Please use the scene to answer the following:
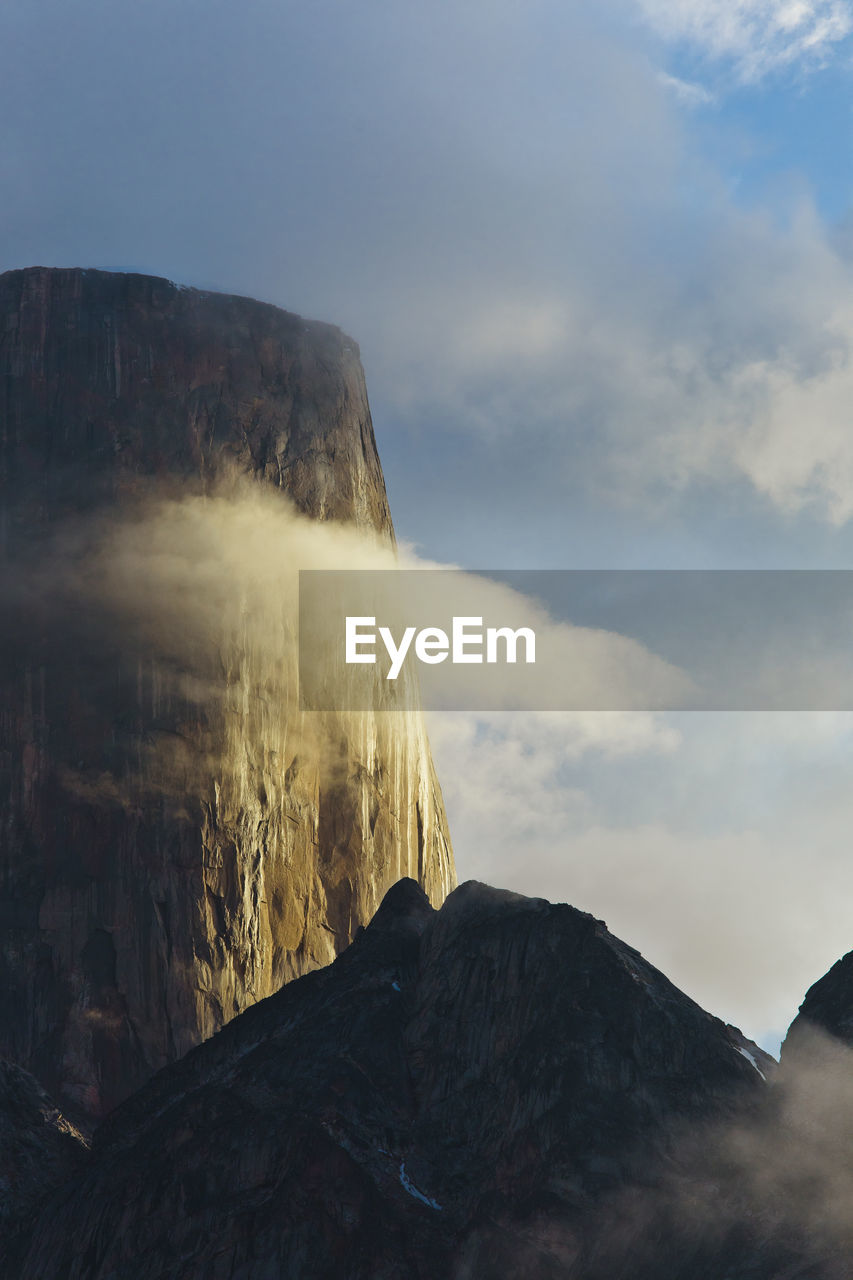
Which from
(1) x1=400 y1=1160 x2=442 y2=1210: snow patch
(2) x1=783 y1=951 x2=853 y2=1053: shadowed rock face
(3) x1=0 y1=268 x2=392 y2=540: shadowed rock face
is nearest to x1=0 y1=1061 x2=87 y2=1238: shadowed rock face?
(1) x1=400 y1=1160 x2=442 y2=1210: snow patch

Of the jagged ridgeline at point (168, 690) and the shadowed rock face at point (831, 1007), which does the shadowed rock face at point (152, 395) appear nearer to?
the jagged ridgeline at point (168, 690)

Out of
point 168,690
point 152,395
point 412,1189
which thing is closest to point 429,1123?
point 412,1189

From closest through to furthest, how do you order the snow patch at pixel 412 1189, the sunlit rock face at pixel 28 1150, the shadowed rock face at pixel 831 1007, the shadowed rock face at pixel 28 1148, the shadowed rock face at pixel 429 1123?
the shadowed rock face at pixel 429 1123, the snow patch at pixel 412 1189, the shadowed rock face at pixel 831 1007, the sunlit rock face at pixel 28 1150, the shadowed rock face at pixel 28 1148

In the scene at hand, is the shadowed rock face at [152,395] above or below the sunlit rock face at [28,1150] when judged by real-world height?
above

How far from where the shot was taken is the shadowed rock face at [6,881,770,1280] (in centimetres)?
3388

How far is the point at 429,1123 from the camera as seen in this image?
36.6 metres

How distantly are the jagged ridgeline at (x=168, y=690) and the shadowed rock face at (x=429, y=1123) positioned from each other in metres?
11.4

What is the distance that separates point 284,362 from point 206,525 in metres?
7.26

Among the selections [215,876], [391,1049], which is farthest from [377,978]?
[215,876]

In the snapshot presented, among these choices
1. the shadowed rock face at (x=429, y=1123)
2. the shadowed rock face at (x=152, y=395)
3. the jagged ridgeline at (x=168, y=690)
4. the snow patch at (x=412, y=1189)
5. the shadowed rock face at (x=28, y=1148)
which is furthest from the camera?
the shadowed rock face at (x=152, y=395)

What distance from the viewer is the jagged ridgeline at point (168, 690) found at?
2016 inches

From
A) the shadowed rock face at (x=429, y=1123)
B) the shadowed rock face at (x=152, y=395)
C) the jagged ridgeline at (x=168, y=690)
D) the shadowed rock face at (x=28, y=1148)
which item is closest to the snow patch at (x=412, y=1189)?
the shadowed rock face at (x=429, y=1123)

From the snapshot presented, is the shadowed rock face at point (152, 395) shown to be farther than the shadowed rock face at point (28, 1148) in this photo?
Yes

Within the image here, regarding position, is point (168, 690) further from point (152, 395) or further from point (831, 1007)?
point (831, 1007)
